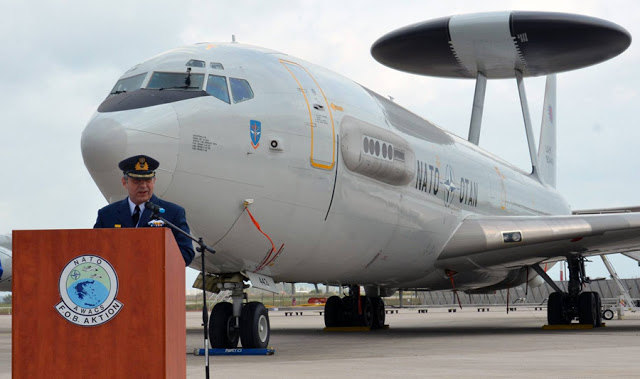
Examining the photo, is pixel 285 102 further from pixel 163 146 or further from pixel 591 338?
pixel 591 338

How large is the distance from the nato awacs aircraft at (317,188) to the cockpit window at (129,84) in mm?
22

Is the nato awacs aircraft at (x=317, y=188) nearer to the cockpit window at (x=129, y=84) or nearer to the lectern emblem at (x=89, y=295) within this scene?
the cockpit window at (x=129, y=84)

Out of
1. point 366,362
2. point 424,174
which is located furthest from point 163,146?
point 424,174

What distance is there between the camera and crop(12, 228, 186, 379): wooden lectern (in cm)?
376

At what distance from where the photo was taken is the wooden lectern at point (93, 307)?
3760 mm

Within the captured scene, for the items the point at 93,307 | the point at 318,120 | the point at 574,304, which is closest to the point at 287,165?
the point at 318,120

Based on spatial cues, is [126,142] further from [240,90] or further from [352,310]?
[352,310]

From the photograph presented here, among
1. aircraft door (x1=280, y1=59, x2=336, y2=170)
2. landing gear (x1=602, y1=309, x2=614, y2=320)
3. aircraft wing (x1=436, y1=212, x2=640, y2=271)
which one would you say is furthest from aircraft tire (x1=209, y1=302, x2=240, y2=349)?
landing gear (x1=602, y1=309, x2=614, y2=320)

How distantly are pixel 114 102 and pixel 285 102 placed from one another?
2182 mm

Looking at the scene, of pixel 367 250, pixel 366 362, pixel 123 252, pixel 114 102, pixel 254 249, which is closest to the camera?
pixel 123 252

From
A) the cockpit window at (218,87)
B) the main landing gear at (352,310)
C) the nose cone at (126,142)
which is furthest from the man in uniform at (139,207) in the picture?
the main landing gear at (352,310)

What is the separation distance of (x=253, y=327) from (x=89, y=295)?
6.73m

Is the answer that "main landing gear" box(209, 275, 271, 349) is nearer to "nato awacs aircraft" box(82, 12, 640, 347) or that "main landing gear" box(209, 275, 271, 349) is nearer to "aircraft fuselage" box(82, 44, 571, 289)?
Result: "nato awacs aircraft" box(82, 12, 640, 347)

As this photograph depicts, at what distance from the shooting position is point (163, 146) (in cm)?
898
